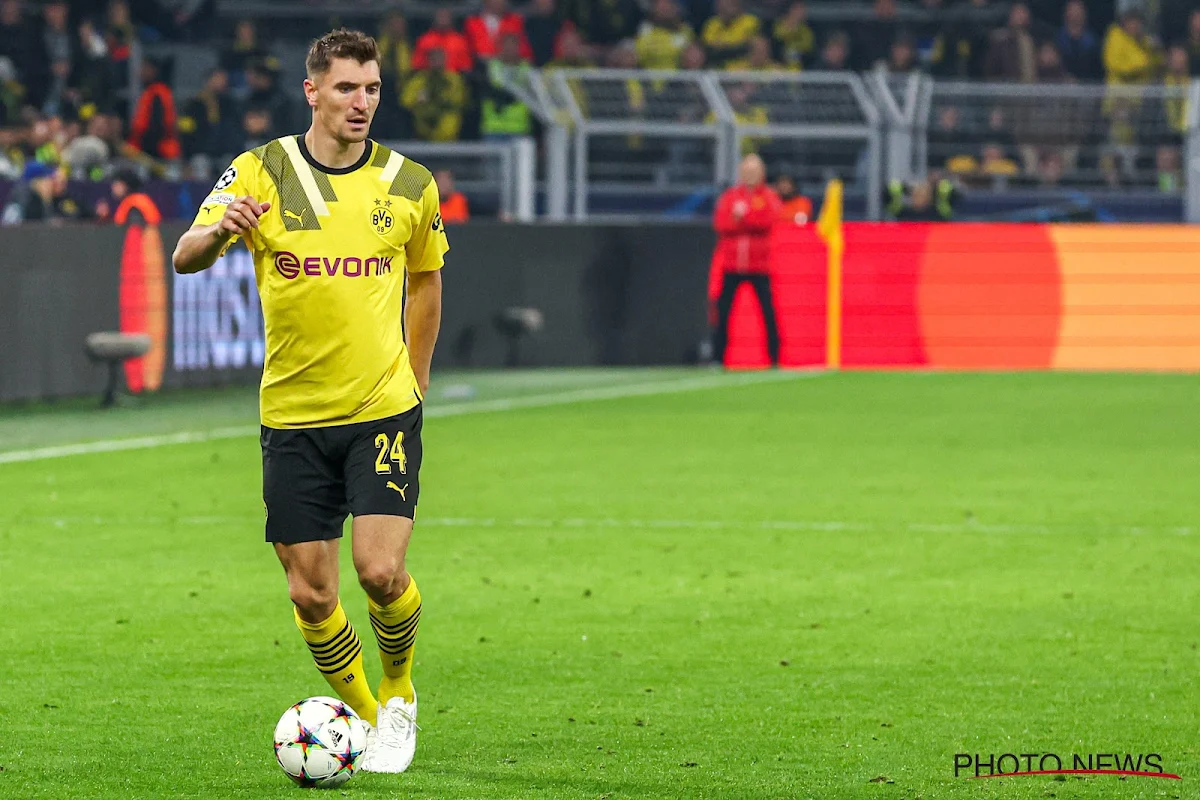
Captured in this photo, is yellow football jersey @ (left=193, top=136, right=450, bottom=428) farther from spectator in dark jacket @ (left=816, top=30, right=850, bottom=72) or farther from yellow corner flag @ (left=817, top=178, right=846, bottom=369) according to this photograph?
spectator in dark jacket @ (left=816, top=30, right=850, bottom=72)

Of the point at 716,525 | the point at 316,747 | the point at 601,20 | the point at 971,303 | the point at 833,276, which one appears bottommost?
the point at 716,525

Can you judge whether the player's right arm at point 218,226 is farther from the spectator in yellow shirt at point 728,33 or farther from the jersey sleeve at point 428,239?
the spectator in yellow shirt at point 728,33

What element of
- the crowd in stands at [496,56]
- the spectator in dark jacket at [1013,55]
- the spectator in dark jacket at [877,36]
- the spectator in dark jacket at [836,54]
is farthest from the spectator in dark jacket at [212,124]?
the spectator in dark jacket at [1013,55]

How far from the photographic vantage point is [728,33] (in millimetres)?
26234

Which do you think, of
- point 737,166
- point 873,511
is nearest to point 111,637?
Result: point 873,511

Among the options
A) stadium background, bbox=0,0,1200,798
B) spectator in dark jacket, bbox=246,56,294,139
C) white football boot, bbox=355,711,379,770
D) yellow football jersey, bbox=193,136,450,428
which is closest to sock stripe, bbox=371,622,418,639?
white football boot, bbox=355,711,379,770

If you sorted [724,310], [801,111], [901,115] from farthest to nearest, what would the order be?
[801,111], [901,115], [724,310]

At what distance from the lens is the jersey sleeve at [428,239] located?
597cm

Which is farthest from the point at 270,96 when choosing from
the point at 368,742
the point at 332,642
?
the point at 368,742

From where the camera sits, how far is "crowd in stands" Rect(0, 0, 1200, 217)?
76.7 feet

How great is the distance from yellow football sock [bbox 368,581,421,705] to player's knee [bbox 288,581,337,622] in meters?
0.14

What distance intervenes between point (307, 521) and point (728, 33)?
2110cm

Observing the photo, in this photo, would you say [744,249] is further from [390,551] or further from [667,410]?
[390,551]

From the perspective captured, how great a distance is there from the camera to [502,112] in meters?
24.1
